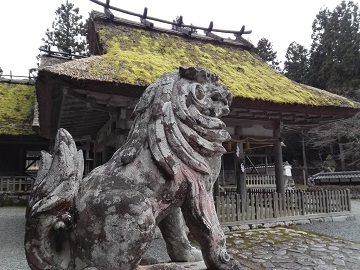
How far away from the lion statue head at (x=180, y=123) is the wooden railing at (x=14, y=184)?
12.6 meters

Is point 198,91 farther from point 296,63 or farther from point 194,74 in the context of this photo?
point 296,63

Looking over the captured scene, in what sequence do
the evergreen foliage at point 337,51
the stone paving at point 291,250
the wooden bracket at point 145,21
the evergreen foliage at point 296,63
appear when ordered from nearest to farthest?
the stone paving at point 291,250 → the wooden bracket at point 145,21 → the evergreen foliage at point 337,51 → the evergreen foliage at point 296,63

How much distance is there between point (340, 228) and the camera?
8.00m

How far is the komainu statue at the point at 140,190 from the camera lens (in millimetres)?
1717

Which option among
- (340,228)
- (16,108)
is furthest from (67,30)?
(340,228)

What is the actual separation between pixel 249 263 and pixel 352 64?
74.9ft

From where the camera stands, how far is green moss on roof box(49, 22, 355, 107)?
217 inches

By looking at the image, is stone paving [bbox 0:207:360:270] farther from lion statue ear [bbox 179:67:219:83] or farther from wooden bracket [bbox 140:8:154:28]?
wooden bracket [bbox 140:8:154:28]

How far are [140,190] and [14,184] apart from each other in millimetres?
13220

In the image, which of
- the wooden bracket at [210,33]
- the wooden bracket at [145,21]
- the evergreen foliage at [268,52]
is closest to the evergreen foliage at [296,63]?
the evergreen foliage at [268,52]

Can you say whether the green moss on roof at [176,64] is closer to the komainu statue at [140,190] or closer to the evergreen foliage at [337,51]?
the komainu statue at [140,190]

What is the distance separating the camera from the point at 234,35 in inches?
486

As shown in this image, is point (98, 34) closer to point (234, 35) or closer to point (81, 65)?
point (81, 65)

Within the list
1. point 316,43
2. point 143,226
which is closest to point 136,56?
point 143,226
